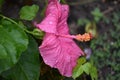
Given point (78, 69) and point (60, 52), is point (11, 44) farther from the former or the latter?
point (78, 69)

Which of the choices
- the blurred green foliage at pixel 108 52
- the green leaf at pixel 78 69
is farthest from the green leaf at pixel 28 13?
the blurred green foliage at pixel 108 52

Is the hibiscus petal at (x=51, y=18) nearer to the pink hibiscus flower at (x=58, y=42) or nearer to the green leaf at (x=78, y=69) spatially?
the pink hibiscus flower at (x=58, y=42)

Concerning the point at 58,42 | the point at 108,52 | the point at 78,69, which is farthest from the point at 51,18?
the point at 108,52

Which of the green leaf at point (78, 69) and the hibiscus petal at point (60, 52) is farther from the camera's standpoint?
the green leaf at point (78, 69)

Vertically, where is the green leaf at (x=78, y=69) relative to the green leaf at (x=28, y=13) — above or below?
below

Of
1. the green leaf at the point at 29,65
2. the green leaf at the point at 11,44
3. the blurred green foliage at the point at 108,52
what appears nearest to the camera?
the green leaf at the point at 11,44

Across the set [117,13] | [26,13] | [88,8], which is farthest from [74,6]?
[26,13]
